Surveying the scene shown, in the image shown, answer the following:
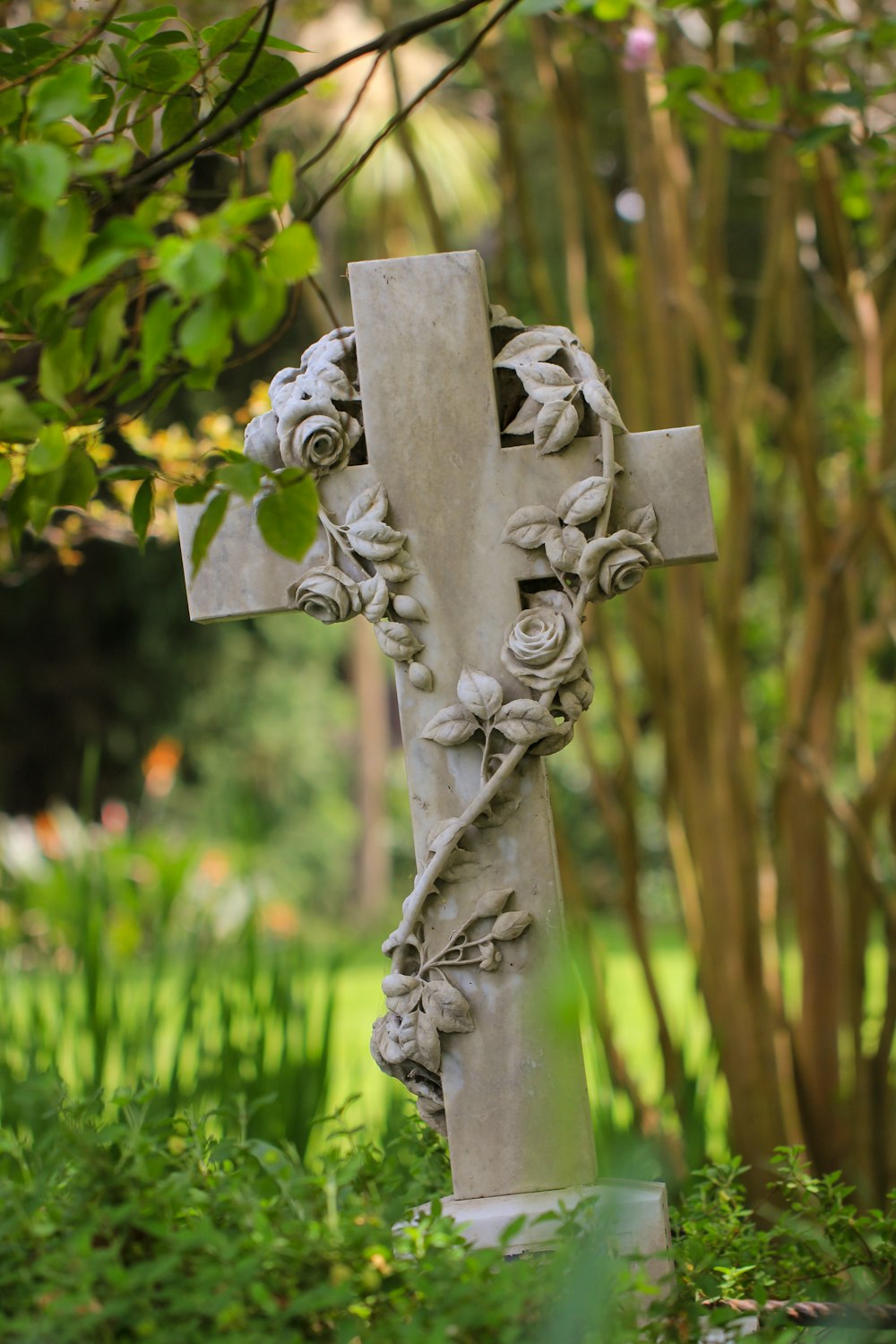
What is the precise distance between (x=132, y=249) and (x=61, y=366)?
4.7 inches

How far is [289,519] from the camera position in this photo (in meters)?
0.91

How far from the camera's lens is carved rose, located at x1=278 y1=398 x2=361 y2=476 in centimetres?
120

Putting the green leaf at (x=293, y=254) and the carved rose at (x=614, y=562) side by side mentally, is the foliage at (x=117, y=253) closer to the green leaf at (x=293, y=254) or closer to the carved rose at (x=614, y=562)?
the green leaf at (x=293, y=254)

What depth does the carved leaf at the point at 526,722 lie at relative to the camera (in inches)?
45.7

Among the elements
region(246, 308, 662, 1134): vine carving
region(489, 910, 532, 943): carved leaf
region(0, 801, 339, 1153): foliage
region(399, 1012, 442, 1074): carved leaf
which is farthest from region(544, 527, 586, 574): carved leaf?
region(0, 801, 339, 1153): foliage

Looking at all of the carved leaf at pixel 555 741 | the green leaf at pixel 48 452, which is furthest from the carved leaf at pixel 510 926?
the green leaf at pixel 48 452

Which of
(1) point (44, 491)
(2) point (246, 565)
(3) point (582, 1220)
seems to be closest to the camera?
(1) point (44, 491)

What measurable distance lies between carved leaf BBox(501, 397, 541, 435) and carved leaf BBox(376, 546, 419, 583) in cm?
16

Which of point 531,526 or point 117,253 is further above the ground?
point 117,253

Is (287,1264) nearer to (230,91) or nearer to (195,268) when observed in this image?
(195,268)

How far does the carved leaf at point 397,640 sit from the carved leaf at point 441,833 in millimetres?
159

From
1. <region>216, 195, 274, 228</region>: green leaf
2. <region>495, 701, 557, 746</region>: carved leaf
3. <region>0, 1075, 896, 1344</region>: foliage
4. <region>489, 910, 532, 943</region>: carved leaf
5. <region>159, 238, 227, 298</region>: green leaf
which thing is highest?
<region>216, 195, 274, 228</region>: green leaf

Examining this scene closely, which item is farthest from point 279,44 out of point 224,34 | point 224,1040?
point 224,1040

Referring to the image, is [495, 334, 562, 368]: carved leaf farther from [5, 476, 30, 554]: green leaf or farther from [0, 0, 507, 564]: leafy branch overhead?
[5, 476, 30, 554]: green leaf
